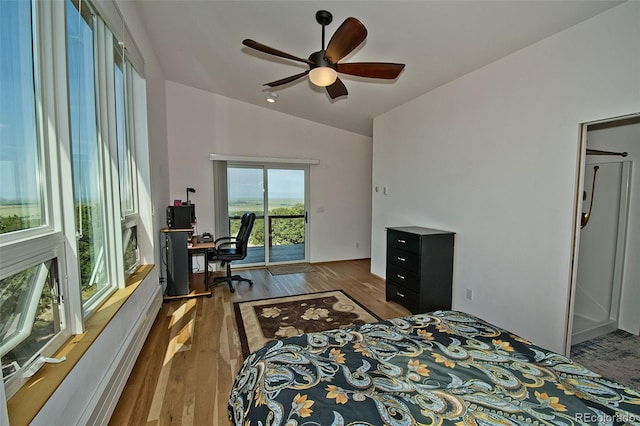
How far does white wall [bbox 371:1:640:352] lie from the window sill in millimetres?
3367

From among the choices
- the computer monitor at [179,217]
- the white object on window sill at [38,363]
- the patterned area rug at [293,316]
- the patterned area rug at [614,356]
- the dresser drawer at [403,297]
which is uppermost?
the computer monitor at [179,217]

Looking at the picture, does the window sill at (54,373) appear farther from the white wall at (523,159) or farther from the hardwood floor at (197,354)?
the white wall at (523,159)

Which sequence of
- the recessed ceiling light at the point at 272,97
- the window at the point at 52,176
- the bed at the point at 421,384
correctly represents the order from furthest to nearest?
the recessed ceiling light at the point at 272,97 → the window at the point at 52,176 → the bed at the point at 421,384

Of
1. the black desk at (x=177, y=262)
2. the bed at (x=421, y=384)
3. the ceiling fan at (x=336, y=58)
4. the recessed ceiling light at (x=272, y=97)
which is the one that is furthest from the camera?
the recessed ceiling light at (x=272, y=97)

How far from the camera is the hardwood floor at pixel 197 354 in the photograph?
6.14ft

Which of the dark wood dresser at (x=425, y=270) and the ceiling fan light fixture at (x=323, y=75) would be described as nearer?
the ceiling fan light fixture at (x=323, y=75)

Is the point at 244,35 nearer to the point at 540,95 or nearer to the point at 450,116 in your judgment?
the point at 450,116

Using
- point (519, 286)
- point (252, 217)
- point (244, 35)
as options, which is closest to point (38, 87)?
point (244, 35)

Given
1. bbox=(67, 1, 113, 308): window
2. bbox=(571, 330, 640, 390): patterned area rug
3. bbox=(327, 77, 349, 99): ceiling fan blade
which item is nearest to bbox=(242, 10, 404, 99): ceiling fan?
bbox=(327, 77, 349, 99): ceiling fan blade

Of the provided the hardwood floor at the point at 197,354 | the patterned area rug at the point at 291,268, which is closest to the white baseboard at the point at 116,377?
the hardwood floor at the point at 197,354

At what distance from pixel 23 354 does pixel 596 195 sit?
481 cm

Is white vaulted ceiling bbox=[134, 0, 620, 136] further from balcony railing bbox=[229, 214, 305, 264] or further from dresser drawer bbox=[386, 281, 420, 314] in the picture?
dresser drawer bbox=[386, 281, 420, 314]

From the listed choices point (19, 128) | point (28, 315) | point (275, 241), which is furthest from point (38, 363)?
point (275, 241)

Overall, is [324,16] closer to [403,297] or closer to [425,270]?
[425,270]
